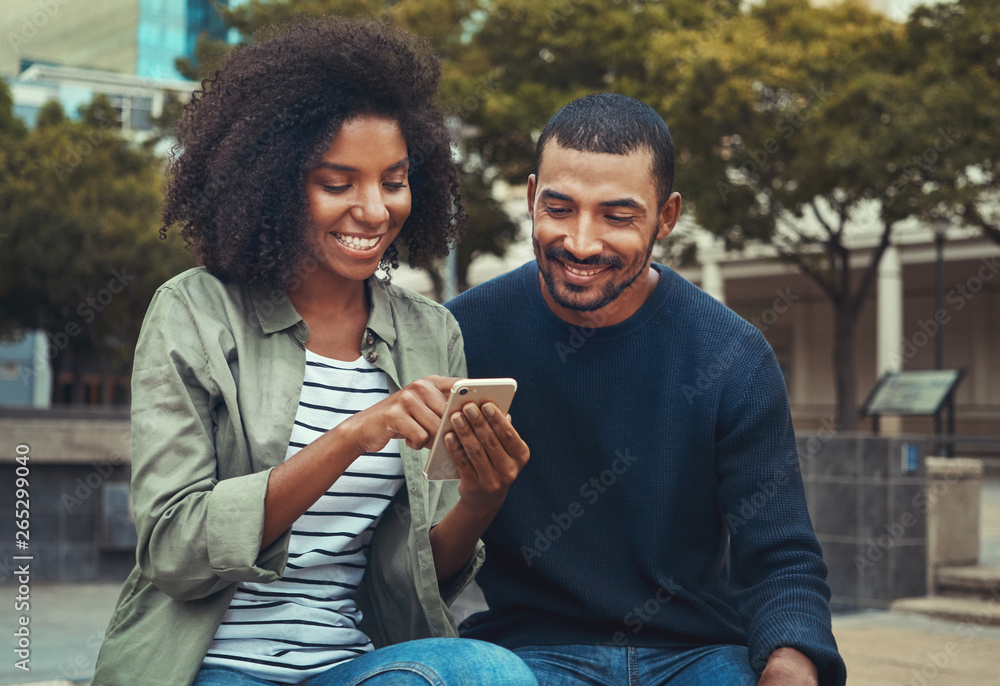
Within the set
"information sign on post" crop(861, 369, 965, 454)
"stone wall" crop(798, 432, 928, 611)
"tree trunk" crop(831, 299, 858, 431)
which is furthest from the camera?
"tree trunk" crop(831, 299, 858, 431)

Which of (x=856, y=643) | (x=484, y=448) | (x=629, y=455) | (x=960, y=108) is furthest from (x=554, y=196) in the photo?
(x=960, y=108)

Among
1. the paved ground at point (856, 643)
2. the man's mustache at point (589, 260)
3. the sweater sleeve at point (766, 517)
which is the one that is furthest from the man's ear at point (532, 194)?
the paved ground at point (856, 643)

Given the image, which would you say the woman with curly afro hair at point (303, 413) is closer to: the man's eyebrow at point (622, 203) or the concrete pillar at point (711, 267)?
the man's eyebrow at point (622, 203)

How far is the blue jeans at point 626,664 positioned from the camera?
2516mm

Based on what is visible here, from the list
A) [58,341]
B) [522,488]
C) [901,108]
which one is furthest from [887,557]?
[58,341]

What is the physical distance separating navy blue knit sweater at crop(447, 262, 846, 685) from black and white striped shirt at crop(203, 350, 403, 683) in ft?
1.65

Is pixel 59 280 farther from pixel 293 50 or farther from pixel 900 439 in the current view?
pixel 293 50

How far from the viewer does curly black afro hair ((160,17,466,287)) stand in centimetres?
230

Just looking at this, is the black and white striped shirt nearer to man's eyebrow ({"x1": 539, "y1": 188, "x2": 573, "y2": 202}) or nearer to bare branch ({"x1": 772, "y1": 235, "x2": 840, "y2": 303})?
man's eyebrow ({"x1": 539, "y1": 188, "x2": 573, "y2": 202})

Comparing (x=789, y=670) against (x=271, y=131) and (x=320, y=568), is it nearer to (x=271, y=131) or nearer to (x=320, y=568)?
(x=320, y=568)

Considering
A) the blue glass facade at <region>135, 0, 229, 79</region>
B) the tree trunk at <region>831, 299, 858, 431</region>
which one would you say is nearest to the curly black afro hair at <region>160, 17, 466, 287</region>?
the tree trunk at <region>831, 299, 858, 431</region>

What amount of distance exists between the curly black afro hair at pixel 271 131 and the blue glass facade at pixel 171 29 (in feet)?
56.3

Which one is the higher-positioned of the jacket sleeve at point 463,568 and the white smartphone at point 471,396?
the white smartphone at point 471,396

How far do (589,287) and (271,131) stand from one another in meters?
0.82
